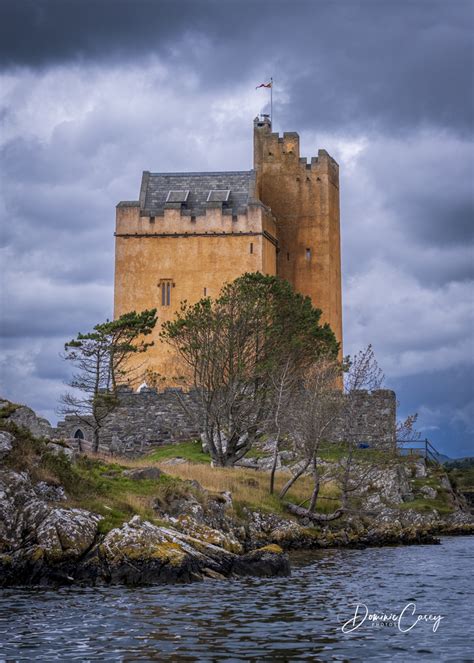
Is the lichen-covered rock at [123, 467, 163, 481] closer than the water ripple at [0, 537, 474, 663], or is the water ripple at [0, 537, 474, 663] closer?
the water ripple at [0, 537, 474, 663]

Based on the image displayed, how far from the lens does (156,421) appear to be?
5391 cm

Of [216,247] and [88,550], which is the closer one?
[88,550]

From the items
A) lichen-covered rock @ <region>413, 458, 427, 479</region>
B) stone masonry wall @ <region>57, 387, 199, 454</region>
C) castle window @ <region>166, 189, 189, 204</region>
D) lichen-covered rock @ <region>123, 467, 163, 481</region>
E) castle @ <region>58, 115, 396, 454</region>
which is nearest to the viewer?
lichen-covered rock @ <region>123, 467, 163, 481</region>

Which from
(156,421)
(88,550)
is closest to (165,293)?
(156,421)

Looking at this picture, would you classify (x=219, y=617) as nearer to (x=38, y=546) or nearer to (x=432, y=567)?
(x=38, y=546)

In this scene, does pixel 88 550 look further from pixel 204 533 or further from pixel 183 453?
pixel 183 453

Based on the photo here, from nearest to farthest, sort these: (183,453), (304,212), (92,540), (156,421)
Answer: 1. (92,540)
2. (183,453)
3. (156,421)
4. (304,212)

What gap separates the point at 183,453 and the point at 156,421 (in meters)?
4.81

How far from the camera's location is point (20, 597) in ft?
66.2

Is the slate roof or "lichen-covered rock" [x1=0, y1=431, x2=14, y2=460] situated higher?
the slate roof

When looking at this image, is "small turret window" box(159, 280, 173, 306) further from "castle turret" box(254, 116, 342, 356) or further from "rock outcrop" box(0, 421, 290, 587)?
"rock outcrop" box(0, 421, 290, 587)

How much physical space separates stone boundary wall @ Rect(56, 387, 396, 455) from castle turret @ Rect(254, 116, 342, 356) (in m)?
15.0

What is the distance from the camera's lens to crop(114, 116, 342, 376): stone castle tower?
6319 cm

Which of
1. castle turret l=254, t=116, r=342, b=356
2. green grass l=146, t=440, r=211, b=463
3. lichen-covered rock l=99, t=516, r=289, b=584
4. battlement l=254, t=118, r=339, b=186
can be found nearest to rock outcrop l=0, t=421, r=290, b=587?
lichen-covered rock l=99, t=516, r=289, b=584
